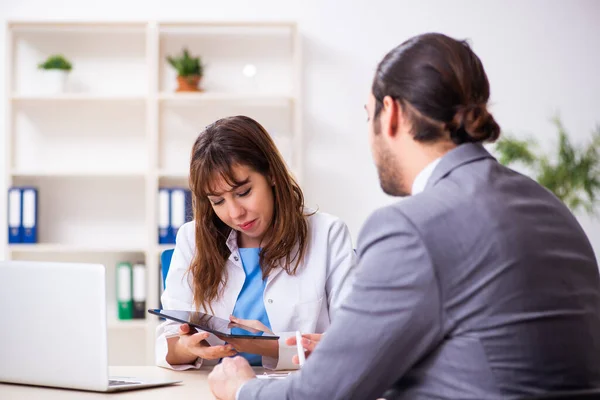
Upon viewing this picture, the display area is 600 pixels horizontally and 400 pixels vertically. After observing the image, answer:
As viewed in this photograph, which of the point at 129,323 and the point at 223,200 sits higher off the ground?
the point at 223,200

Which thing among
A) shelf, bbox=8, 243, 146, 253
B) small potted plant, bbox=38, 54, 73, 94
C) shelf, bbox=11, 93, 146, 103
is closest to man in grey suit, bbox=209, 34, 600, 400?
shelf, bbox=8, 243, 146, 253

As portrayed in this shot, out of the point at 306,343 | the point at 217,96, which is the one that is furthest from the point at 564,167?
the point at 306,343

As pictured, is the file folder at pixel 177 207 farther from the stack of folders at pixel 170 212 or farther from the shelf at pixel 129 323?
the shelf at pixel 129 323

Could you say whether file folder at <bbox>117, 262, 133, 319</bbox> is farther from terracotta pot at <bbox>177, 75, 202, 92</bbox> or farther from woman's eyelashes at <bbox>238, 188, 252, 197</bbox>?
woman's eyelashes at <bbox>238, 188, 252, 197</bbox>

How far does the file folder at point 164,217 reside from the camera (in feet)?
12.7

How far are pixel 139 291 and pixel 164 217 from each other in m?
0.41

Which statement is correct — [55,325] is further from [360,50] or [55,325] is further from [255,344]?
[360,50]

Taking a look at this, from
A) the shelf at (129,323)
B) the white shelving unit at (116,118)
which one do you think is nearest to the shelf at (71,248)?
the white shelving unit at (116,118)

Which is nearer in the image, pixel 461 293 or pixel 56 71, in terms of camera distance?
pixel 461 293

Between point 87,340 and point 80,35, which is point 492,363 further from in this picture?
point 80,35

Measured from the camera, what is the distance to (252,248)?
212cm

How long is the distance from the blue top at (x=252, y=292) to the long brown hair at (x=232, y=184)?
1.2 inches

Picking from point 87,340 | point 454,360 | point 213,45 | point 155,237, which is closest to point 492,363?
point 454,360

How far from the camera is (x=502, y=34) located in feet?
13.8
